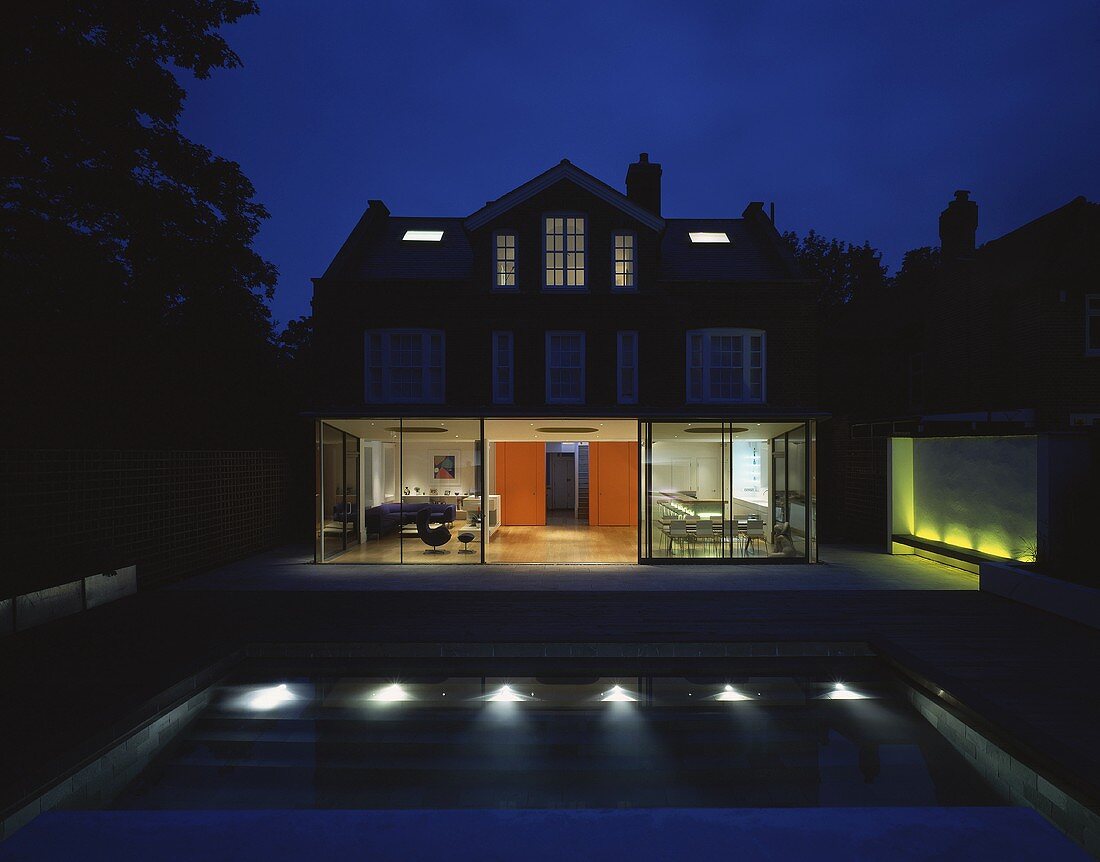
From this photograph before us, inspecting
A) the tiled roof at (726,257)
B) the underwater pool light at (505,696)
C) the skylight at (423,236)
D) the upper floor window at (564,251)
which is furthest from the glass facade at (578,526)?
the underwater pool light at (505,696)

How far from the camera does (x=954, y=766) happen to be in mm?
4480

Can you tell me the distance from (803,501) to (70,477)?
469 inches

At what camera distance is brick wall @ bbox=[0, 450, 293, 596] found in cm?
693

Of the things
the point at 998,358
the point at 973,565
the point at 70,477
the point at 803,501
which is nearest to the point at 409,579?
the point at 70,477

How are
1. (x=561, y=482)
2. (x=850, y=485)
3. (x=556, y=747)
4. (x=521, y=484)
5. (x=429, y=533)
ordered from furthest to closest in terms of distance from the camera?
(x=561, y=482)
(x=521, y=484)
(x=850, y=485)
(x=429, y=533)
(x=556, y=747)

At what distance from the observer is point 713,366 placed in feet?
44.4

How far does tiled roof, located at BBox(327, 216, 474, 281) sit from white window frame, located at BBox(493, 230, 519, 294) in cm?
72

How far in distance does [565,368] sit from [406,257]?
4.89m

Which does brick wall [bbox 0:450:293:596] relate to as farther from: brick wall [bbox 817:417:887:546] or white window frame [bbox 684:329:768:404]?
brick wall [bbox 817:417:887:546]

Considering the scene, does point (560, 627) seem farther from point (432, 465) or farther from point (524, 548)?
point (432, 465)

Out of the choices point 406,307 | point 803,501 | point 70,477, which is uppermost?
point 406,307

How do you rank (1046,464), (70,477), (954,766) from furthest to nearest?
(1046,464) < (70,477) < (954,766)

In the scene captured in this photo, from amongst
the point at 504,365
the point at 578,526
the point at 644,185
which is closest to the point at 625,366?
the point at 504,365

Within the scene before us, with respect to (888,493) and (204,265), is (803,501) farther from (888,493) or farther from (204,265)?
(204,265)
